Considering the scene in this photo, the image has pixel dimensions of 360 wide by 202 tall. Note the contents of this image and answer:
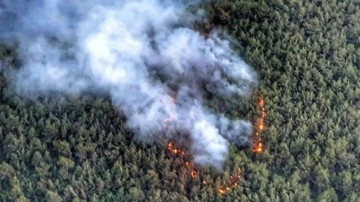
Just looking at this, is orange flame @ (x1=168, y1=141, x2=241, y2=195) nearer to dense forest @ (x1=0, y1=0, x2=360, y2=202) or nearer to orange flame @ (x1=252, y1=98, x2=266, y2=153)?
dense forest @ (x1=0, y1=0, x2=360, y2=202)

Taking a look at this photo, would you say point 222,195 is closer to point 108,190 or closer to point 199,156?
point 199,156

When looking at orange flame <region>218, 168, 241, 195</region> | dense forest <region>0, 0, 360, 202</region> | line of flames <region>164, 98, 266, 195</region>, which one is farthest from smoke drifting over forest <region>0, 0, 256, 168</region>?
orange flame <region>218, 168, 241, 195</region>

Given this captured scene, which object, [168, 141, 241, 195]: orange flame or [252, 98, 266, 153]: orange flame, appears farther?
[252, 98, 266, 153]: orange flame

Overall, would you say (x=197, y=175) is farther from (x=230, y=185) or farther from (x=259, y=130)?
(x=259, y=130)

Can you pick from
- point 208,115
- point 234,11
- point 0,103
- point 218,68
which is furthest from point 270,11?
point 0,103

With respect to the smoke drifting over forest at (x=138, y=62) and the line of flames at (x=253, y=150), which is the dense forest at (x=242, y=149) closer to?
the line of flames at (x=253, y=150)

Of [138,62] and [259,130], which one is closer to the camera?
[259,130]

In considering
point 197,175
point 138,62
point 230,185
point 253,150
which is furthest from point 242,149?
point 138,62
